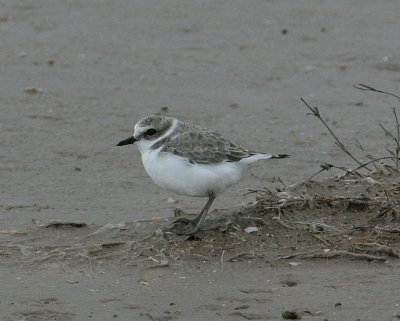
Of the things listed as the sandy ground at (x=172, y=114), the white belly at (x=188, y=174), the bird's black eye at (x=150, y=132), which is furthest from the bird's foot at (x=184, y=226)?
the bird's black eye at (x=150, y=132)

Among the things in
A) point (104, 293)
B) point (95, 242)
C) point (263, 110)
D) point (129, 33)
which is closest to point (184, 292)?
point (104, 293)

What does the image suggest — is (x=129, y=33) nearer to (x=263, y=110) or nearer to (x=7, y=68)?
(x=7, y=68)

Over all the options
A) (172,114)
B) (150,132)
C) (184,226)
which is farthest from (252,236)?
(172,114)

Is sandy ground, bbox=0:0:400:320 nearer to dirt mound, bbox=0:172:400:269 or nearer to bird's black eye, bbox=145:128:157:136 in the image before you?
dirt mound, bbox=0:172:400:269

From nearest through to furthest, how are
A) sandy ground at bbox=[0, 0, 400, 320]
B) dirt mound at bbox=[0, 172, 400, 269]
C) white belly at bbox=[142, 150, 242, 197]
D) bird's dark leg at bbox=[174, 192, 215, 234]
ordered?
sandy ground at bbox=[0, 0, 400, 320]
dirt mound at bbox=[0, 172, 400, 269]
white belly at bbox=[142, 150, 242, 197]
bird's dark leg at bbox=[174, 192, 215, 234]

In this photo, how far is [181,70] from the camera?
12.4 metres

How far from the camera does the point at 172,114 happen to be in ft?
36.8

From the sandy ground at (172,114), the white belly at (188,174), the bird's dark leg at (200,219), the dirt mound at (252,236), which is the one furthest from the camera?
the bird's dark leg at (200,219)

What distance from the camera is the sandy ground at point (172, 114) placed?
6691mm

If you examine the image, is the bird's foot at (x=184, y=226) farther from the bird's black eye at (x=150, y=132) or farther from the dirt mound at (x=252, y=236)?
the bird's black eye at (x=150, y=132)

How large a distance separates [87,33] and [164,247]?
6340 millimetres

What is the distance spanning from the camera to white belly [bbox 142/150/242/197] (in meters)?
7.50

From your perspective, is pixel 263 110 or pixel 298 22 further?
pixel 298 22

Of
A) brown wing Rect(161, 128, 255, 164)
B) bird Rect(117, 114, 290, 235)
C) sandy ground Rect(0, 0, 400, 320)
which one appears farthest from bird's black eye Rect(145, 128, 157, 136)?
sandy ground Rect(0, 0, 400, 320)
